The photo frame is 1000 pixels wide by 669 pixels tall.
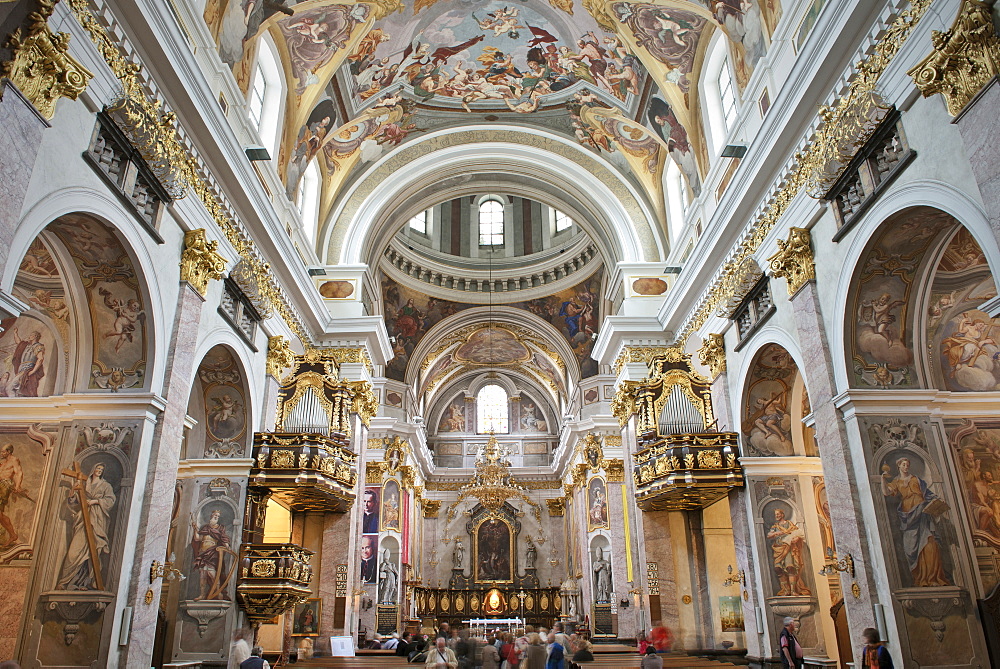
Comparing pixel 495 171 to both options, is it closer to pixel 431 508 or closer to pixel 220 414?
pixel 220 414

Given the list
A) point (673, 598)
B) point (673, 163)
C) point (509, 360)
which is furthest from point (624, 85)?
point (509, 360)

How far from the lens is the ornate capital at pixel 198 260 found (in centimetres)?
946

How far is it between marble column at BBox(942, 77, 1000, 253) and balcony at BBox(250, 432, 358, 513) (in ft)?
32.4

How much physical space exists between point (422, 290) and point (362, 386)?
1161cm

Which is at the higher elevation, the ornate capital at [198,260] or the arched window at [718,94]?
the arched window at [718,94]

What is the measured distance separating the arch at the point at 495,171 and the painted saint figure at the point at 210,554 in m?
7.42

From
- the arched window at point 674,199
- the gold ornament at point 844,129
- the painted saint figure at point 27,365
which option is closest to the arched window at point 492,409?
the arched window at point 674,199

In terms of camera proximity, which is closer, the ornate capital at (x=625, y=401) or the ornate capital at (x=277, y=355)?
the ornate capital at (x=277, y=355)

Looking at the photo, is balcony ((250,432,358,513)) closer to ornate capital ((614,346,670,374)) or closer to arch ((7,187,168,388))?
arch ((7,187,168,388))

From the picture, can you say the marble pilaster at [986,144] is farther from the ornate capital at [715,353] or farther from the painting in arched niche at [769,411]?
the ornate capital at [715,353]

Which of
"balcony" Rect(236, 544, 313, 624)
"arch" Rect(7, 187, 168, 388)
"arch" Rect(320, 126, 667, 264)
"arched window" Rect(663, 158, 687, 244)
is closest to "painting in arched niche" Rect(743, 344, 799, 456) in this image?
"arched window" Rect(663, 158, 687, 244)

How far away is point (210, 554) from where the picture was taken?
36.4 ft

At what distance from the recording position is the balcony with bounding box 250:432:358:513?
11875 mm

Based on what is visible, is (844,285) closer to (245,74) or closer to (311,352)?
(245,74)
